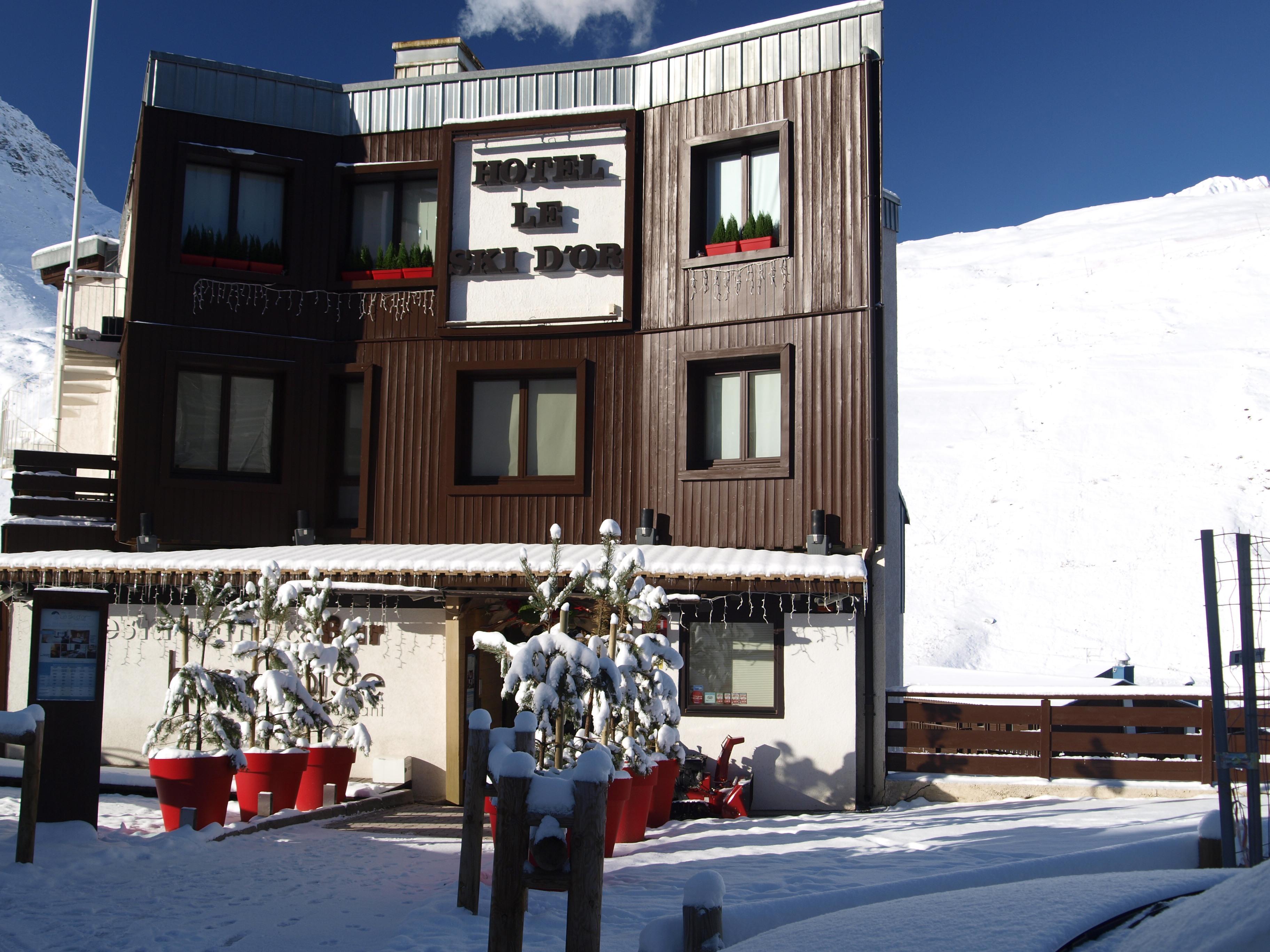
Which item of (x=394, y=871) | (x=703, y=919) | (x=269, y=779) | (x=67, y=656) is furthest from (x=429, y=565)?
(x=703, y=919)

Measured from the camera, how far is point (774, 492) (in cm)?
1441

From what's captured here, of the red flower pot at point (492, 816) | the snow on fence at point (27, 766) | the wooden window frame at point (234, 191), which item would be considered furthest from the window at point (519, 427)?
the snow on fence at point (27, 766)

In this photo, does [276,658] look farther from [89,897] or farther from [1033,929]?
[1033,929]

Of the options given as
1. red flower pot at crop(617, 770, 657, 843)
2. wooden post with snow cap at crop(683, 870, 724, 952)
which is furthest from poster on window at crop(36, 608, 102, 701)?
wooden post with snow cap at crop(683, 870, 724, 952)

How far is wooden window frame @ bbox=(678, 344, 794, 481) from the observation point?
14469 millimetres

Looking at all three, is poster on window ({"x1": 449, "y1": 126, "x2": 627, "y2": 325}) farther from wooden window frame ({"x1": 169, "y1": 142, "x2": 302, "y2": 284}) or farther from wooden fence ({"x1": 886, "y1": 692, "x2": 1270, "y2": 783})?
wooden fence ({"x1": 886, "y1": 692, "x2": 1270, "y2": 783})

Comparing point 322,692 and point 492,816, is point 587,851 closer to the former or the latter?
point 492,816

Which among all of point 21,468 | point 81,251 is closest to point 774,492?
point 21,468

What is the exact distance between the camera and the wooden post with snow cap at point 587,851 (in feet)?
16.9

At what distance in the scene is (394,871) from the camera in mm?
8586

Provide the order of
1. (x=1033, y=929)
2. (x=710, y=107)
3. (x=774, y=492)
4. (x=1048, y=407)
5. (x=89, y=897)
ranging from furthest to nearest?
(x=1048, y=407) → (x=710, y=107) → (x=774, y=492) → (x=89, y=897) → (x=1033, y=929)

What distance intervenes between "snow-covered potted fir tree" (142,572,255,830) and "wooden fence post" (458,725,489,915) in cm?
375

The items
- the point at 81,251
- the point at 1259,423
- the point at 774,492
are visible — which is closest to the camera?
the point at 774,492

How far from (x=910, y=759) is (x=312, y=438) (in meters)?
9.48
